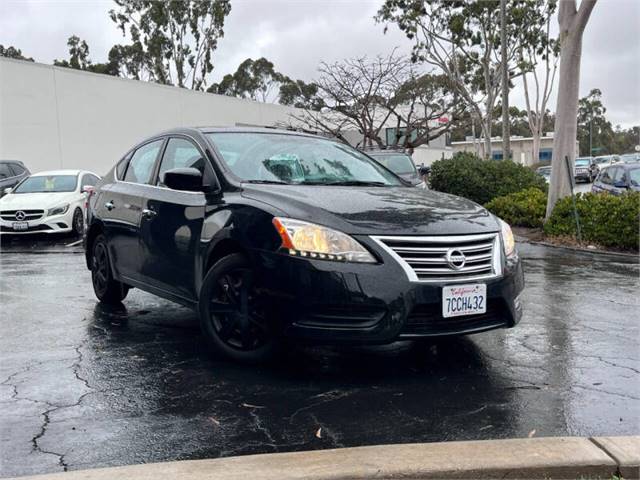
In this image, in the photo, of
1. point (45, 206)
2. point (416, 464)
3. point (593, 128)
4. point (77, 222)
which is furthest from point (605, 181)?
point (593, 128)

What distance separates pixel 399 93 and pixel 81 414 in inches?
1010

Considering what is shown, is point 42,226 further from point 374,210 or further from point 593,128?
point 593,128

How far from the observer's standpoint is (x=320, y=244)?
4.20 metres

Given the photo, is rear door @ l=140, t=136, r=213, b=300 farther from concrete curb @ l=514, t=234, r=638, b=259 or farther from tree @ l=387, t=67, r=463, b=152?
tree @ l=387, t=67, r=463, b=152

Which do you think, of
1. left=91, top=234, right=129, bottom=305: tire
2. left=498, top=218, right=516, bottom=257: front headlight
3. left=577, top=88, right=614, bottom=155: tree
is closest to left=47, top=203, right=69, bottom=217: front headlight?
left=91, top=234, right=129, bottom=305: tire

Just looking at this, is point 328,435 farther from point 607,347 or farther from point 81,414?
point 607,347

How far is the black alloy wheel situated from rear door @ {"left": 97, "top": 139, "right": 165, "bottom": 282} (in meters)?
7.96

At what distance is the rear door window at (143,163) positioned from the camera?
6.11m

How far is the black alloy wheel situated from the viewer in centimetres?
1416

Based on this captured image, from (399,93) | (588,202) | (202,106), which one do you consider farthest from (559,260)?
(202,106)

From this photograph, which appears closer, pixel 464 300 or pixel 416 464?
pixel 416 464

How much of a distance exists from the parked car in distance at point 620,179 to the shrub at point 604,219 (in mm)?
4304

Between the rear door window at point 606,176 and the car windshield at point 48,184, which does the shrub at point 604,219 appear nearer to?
the rear door window at point 606,176

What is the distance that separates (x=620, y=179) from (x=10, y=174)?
15.4m
